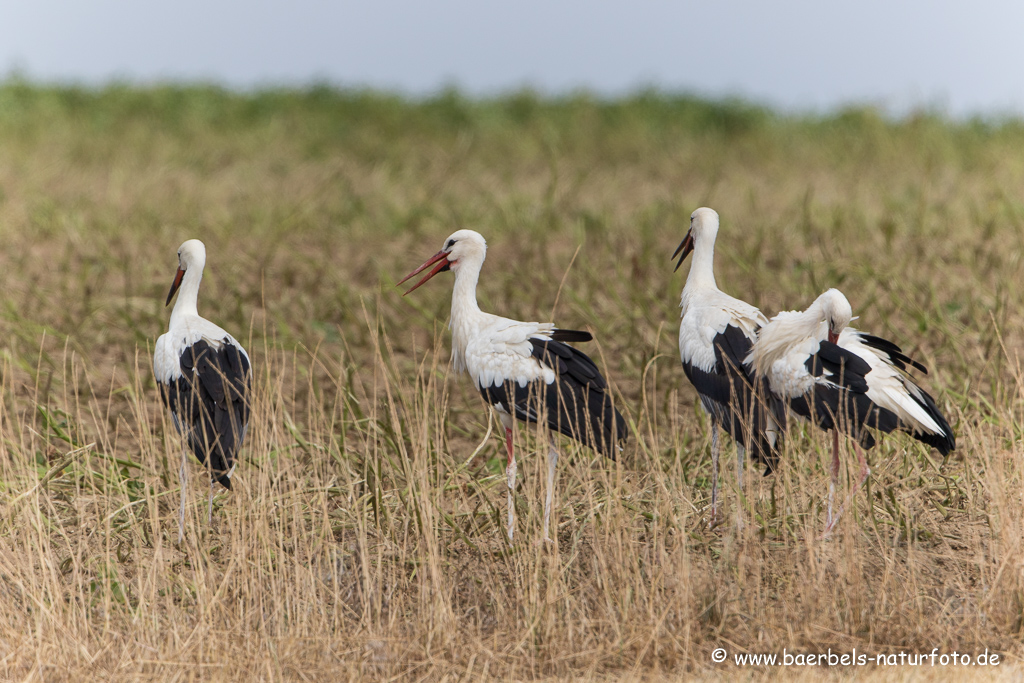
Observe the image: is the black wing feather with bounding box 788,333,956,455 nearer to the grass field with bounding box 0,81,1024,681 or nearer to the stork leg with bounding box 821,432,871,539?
the stork leg with bounding box 821,432,871,539

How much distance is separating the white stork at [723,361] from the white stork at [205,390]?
193cm

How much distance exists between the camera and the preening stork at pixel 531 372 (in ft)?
13.4

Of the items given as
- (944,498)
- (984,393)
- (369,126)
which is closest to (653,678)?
(944,498)

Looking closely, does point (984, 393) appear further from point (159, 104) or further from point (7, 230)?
point (159, 104)

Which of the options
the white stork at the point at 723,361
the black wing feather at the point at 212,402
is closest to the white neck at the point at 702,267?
the white stork at the point at 723,361

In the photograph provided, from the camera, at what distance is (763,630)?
3.73m

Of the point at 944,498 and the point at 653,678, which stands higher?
the point at 944,498

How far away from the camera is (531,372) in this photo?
13.5 feet

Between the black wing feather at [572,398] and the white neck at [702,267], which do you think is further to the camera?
the white neck at [702,267]

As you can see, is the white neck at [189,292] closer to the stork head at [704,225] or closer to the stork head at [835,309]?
the stork head at [704,225]

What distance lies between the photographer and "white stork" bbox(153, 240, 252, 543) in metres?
4.20

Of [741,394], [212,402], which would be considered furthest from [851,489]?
[212,402]

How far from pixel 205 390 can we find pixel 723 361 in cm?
224

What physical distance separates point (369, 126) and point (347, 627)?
41.6ft
